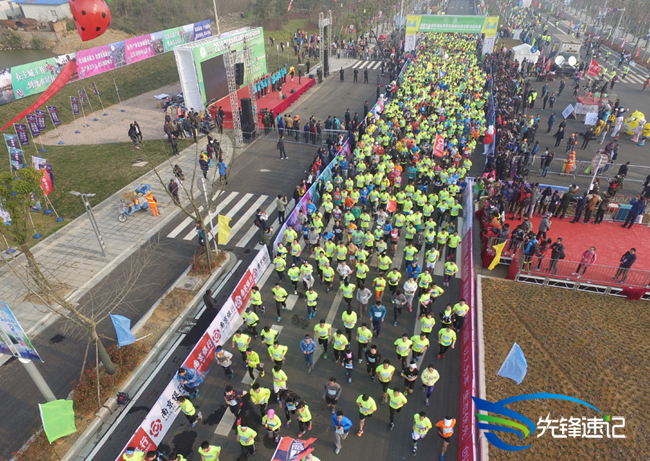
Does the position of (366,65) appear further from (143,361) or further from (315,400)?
(315,400)

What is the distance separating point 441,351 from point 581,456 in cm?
406

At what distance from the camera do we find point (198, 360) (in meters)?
11.1

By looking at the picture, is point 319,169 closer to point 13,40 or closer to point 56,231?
point 56,231

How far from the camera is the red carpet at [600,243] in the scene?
556 inches

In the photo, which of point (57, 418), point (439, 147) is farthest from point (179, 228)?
point (439, 147)

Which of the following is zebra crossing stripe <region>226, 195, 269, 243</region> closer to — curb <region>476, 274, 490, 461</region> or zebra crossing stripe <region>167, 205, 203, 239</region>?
zebra crossing stripe <region>167, 205, 203, 239</region>

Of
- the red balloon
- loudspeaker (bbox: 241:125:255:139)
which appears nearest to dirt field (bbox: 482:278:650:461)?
the red balloon

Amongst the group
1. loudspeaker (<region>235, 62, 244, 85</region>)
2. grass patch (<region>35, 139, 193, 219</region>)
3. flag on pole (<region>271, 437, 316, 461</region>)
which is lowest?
grass patch (<region>35, 139, 193, 219</region>)

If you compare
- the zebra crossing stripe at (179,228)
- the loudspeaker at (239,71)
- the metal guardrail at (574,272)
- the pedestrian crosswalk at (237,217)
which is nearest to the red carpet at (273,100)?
the loudspeaker at (239,71)

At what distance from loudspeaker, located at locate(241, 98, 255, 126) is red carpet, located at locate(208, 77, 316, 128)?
253 centimetres

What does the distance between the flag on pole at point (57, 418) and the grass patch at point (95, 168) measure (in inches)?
485

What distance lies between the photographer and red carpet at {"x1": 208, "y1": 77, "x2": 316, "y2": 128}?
30.5 m

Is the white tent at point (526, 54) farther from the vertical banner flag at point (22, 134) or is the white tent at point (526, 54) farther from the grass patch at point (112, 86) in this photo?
the vertical banner flag at point (22, 134)

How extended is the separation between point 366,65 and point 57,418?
5111cm
